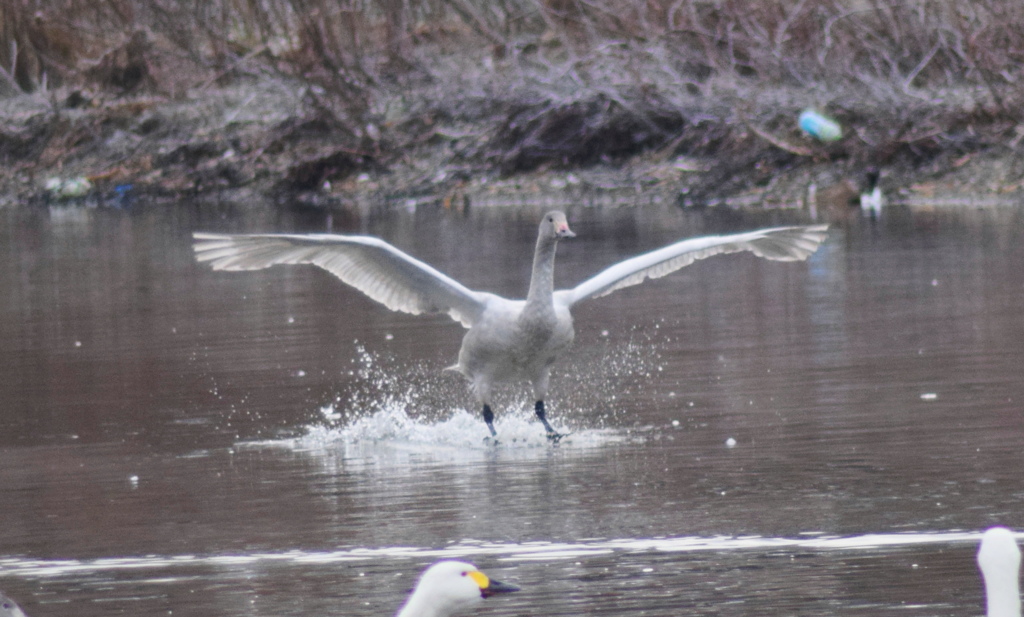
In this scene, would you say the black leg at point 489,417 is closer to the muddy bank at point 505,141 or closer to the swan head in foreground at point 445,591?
the swan head in foreground at point 445,591

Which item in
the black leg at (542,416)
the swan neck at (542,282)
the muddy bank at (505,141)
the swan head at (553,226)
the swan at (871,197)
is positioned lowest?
the black leg at (542,416)

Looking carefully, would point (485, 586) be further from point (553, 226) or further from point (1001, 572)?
point (553, 226)

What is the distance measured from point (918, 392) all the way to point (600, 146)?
16.0m

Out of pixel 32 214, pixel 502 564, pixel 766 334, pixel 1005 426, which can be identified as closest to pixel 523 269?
pixel 766 334

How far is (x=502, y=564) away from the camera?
7.44 metres

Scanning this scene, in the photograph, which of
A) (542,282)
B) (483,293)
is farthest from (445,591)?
(483,293)

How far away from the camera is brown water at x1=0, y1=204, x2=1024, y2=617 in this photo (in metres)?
7.23

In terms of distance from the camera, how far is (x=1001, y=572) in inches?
195

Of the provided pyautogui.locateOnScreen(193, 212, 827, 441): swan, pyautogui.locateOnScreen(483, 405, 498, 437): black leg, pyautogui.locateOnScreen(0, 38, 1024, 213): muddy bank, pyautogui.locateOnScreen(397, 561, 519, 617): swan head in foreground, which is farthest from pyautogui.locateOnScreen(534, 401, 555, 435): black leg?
pyautogui.locateOnScreen(0, 38, 1024, 213): muddy bank

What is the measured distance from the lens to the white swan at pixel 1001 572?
4949 mm

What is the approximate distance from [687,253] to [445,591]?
254 inches

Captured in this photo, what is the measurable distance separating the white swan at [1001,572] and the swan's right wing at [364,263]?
6.02 meters

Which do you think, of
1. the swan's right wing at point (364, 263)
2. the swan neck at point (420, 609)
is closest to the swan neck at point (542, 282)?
the swan's right wing at point (364, 263)

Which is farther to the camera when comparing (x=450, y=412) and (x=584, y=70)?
(x=584, y=70)
